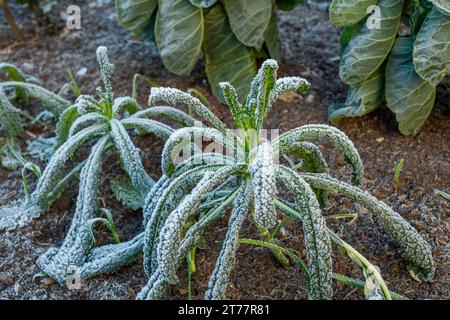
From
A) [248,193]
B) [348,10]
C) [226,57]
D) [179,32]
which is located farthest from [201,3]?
[248,193]

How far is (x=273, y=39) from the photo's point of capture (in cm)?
268

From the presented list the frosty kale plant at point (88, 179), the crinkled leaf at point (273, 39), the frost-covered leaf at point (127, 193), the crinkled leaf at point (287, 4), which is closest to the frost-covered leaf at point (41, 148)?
the frosty kale plant at point (88, 179)

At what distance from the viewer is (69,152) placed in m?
2.10

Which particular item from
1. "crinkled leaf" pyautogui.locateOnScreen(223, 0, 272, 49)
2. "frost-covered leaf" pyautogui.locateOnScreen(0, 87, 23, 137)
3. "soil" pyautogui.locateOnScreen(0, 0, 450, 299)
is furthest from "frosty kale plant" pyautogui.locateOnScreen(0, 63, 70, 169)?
"crinkled leaf" pyautogui.locateOnScreen(223, 0, 272, 49)

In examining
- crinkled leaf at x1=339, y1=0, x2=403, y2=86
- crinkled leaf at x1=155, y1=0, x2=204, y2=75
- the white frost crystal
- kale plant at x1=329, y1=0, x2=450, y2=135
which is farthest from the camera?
crinkled leaf at x1=155, y1=0, x2=204, y2=75

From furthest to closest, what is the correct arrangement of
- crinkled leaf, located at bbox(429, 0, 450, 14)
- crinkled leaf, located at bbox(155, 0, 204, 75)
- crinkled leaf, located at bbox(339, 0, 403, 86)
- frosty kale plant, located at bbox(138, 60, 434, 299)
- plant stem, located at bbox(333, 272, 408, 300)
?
crinkled leaf, located at bbox(155, 0, 204, 75), crinkled leaf, located at bbox(339, 0, 403, 86), crinkled leaf, located at bbox(429, 0, 450, 14), plant stem, located at bbox(333, 272, 408, 300), frosty kale plant, located at bbox(138, 60, 434, 299)

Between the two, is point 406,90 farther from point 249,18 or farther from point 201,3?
point 201,3

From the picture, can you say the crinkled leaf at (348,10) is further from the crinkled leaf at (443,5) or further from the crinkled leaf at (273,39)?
the crinkled leaf at (273,39)

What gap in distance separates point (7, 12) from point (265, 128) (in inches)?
59.4

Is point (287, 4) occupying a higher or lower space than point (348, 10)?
lower

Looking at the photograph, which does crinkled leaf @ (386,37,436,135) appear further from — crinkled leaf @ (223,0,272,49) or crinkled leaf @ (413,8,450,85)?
crinkled leaf @ (223,0,272,49)

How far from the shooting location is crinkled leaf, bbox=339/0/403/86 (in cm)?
224

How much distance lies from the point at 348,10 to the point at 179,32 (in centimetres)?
71

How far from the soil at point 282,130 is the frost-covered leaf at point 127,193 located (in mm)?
55
